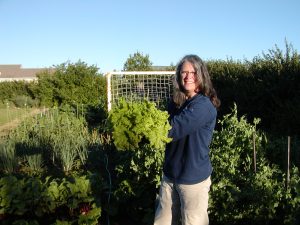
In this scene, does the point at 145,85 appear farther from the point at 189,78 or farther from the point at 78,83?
the point at 189,78

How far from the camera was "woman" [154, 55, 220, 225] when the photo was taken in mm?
2518

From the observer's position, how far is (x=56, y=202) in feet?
12.8

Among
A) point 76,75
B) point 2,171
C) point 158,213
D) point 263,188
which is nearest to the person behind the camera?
point 158,213

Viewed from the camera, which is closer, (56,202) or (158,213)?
(158,213)

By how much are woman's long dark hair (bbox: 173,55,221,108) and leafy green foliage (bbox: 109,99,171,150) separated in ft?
0.60

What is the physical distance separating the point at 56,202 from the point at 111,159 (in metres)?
2.57

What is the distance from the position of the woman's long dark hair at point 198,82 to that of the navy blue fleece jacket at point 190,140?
0.07m

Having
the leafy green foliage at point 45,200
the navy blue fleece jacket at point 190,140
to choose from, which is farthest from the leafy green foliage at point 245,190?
the leafy green foliage at point 45,200

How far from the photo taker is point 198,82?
2.56 meters

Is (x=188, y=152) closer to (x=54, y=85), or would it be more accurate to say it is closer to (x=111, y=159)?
(x=111, y=159)

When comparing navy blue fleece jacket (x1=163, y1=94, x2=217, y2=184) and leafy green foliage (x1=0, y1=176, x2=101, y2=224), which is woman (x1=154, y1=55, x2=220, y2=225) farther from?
leafy green foliage (x1=0, y1=176, x2=101, y2=224)

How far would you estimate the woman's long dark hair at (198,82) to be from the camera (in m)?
2.55

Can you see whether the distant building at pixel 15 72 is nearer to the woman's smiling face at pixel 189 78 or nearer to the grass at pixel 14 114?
the grass at pixel 14 114

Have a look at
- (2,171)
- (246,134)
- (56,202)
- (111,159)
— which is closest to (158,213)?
(56,202)
